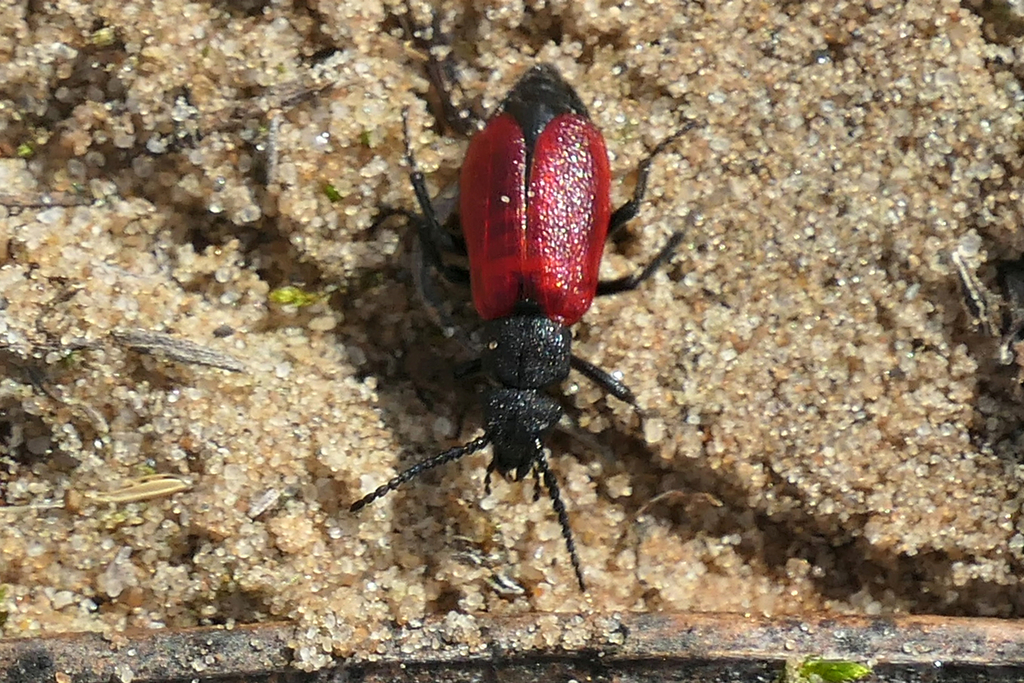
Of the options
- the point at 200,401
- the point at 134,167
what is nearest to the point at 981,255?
the point at 200,401

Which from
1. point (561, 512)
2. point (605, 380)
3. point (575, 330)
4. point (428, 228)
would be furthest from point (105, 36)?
point (561, 512)

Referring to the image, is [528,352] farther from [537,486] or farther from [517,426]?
[537,486]

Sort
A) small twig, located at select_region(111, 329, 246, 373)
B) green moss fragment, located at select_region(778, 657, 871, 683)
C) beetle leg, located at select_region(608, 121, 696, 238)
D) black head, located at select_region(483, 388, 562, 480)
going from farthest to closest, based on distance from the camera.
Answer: beetle leg, located at select_region(608, 121, 696, 238) → black head, located at select_region(483, 388, 562, 480) → small twig, located at select_region(111, 329, 246, 373) → green moss fragment, located at select_region(778, 657, 871, 683)

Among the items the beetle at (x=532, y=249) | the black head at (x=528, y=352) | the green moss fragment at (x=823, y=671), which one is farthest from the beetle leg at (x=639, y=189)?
the green moss fragment at (x=823, y=671)

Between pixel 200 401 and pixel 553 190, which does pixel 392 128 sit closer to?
pixel 553 190

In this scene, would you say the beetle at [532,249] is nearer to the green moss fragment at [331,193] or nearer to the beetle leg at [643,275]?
the beetle leg at [643,275]

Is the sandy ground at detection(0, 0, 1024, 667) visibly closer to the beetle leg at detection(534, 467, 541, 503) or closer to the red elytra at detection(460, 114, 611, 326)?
the beetle leg at detection(534, 467, 541, 503)

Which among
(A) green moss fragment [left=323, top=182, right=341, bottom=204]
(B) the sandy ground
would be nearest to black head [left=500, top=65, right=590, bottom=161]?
(B) the sandy ground
